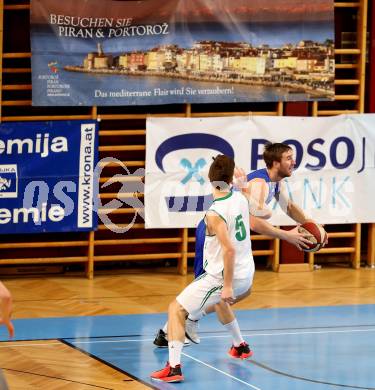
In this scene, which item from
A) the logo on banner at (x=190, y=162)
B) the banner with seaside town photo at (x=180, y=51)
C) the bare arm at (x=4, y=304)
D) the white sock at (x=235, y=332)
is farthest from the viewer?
the logo on banner at (x=190, y=162)

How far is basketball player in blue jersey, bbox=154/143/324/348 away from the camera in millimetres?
7961

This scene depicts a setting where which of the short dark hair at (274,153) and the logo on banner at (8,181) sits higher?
the short dark hair at (274,153)

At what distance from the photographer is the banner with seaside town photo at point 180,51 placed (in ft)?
36.6

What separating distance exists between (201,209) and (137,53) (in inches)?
75.5

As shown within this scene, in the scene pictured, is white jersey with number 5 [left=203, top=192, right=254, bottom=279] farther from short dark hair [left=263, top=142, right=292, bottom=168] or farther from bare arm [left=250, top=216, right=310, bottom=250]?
short dark hair [left=263, top=142, right=292, bottom=168]

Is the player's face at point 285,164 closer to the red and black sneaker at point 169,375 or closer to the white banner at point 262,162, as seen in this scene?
the red and black sneaker at point 169,375

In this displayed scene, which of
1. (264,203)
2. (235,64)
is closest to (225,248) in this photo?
(264,203)

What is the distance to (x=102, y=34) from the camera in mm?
11234

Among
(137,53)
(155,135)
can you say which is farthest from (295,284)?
(137,53)

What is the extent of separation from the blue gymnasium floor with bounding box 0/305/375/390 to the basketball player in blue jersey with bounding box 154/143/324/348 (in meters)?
0.39

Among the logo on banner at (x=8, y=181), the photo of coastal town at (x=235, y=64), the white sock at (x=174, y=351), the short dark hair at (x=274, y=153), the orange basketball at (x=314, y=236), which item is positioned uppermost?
the photo of coastal town at (x=235, y=64)

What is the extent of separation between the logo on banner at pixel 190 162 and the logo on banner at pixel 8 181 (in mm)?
1606

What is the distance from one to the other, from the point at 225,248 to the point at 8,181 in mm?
4516

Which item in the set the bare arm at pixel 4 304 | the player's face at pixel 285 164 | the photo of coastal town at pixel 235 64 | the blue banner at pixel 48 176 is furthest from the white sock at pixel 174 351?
the photo of coastal town at pixel 235 64
